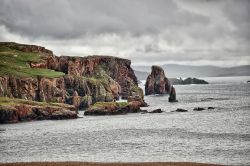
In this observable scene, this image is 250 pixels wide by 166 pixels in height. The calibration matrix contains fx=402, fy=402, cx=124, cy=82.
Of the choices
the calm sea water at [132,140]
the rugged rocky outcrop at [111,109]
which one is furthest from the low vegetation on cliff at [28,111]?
the rugged rocky outcrop at [111,109]

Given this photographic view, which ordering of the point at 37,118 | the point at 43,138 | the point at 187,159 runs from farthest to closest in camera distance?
the point at 37,118
the point at 43,138
the point at 187,159

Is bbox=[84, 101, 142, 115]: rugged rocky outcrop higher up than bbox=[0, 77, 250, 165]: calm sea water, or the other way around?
bbox=[84, 101, 142, 115]: rugged rocky outcrop

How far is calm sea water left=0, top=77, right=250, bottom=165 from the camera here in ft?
246

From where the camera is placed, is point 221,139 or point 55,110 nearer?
point 221,139

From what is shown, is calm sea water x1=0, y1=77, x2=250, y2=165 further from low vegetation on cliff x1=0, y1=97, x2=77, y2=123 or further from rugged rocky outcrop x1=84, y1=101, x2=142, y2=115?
rugged rocky outcrop x1=84, y1=101, x2=142, y2=115

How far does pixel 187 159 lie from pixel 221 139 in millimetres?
24260

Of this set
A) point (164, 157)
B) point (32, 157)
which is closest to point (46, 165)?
point (32, 157)

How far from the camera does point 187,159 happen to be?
2827 inches

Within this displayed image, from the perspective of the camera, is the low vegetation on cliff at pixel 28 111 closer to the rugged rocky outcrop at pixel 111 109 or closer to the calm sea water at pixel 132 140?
the calm sea water at pixel 132 140

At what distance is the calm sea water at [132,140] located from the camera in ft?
246

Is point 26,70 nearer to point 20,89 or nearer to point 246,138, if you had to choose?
point 20,89

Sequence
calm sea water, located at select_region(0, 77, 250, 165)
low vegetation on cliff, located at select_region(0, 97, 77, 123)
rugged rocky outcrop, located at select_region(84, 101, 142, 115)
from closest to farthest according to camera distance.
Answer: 1. calm sea water, located at select_region(0, 77, 250, 165)
2. low vegetation on cliff, located at select_region(0, 97, 77, 123)
3. rugged rocky outcrop, located at select_region(84, 101, 142, 115)

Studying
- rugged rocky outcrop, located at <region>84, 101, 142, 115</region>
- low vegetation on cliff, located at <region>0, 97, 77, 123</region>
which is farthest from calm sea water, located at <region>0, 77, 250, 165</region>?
rugged rocky outcrop, located at <region>84, 101, 142, 115</region>

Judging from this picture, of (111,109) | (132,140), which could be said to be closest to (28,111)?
(111,109)
